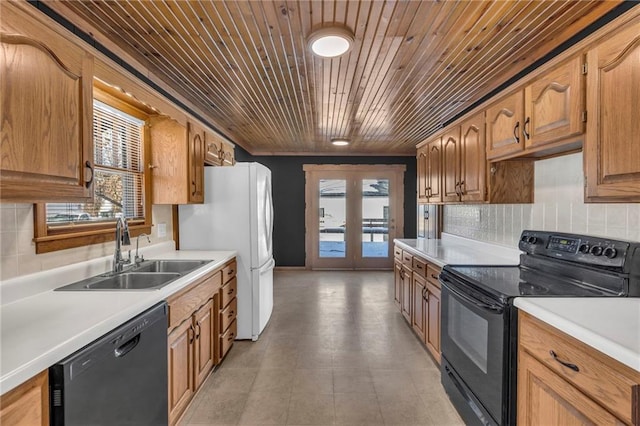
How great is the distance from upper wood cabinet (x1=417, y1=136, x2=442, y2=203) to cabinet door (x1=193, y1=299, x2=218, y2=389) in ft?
8.24

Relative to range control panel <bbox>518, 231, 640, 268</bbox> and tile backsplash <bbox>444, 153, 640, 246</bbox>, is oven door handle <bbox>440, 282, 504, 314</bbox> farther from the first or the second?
tile backsplash <bbox>444, 153, 640, 246</bbox>

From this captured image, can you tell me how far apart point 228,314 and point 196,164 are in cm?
140

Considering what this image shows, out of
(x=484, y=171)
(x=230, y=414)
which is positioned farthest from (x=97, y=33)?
(x=484, y=171)

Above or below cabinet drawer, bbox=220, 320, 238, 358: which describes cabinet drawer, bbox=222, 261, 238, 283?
above

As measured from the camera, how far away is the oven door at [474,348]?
5.11ft

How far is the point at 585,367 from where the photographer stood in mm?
1093

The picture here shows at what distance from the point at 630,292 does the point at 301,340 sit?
253cm

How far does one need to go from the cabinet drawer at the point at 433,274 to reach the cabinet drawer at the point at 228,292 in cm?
177

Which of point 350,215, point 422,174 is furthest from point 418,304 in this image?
point 350,215

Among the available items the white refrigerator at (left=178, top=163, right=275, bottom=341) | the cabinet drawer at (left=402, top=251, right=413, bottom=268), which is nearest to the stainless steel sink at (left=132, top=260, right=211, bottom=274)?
the white refrigerator at (left=178, top=163, right=275, bottom=341)

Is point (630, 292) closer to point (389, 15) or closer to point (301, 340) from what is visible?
point (389, 15)

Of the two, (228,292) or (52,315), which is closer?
(52,315)

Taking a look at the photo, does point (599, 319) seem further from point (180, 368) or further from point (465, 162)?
point (180, 368)

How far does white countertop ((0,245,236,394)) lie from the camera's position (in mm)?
935
